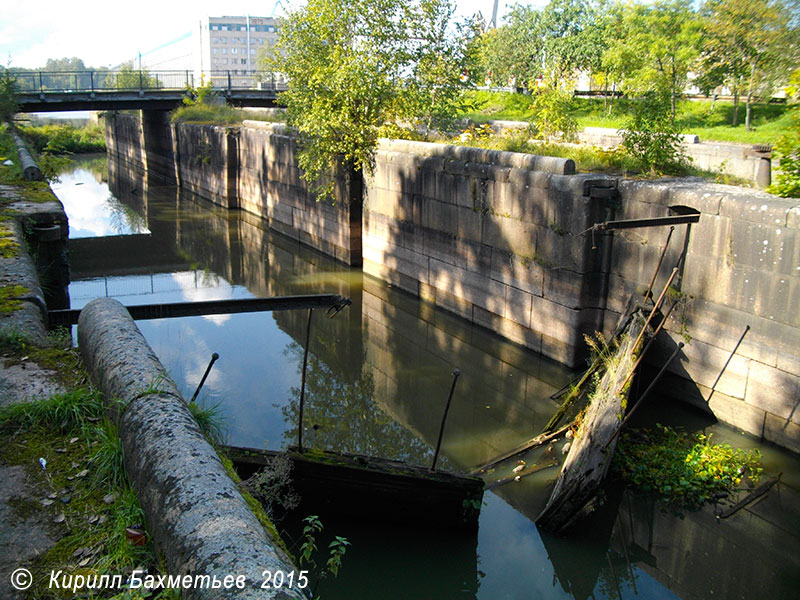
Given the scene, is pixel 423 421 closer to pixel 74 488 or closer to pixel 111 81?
pixel 74 488

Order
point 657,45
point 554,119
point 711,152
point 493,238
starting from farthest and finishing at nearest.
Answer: point 657,45
point 711,152
point 554,119
point 493,238

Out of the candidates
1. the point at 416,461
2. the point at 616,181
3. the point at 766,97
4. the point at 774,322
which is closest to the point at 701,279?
the point at 774,322

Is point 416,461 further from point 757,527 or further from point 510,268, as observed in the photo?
point 510,268

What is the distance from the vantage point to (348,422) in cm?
863

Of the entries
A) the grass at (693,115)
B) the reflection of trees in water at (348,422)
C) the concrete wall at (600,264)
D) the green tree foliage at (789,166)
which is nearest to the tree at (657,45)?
the grass at (693,115)

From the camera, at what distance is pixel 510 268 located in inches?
434

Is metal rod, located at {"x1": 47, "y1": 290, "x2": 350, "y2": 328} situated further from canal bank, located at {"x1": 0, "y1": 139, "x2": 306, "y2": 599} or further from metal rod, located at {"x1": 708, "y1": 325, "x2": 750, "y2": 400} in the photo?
metal rod, located at {"x1": 708, "y1": 325, "x2": 750, "y2": 400}

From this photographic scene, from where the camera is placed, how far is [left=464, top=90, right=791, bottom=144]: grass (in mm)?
22038

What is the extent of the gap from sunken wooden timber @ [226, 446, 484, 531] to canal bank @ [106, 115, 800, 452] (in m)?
3.74

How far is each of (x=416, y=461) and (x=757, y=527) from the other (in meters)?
3.28

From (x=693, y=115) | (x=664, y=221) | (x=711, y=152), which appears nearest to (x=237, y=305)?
(x=664, y=221)

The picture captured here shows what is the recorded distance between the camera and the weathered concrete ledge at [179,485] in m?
2.47

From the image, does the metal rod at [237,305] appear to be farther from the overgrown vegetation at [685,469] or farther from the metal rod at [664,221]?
the metal rod at [664,221]

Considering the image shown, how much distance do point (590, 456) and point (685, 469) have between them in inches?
62.8
